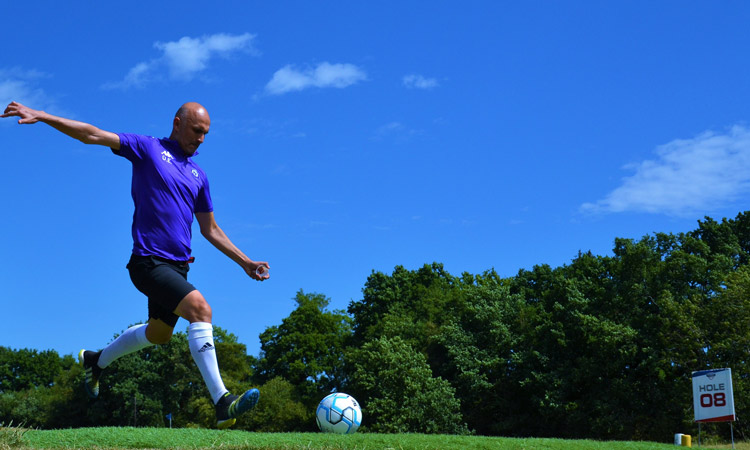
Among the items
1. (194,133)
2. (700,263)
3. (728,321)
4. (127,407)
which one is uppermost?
(700,263)

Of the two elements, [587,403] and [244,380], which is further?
[244,380]

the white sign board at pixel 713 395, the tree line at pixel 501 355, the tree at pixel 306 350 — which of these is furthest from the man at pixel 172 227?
the tree at pixel 306 350

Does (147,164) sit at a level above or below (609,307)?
below

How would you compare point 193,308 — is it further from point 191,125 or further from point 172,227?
point 191,125

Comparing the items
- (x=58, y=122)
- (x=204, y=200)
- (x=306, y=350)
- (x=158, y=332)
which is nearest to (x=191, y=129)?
(x=204, y=200)

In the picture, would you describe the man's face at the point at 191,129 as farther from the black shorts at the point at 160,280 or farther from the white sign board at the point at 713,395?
the white sign board at the point at 713,395

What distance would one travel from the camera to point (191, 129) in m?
7.01

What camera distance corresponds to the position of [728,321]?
41.5 metres

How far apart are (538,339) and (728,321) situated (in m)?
14.7

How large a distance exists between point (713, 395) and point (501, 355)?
93.1 ft

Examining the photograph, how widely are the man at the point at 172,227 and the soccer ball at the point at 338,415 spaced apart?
21753mm

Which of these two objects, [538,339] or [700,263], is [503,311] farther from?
[700,263]

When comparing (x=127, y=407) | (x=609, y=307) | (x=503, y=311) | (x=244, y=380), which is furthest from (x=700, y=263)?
(x=127, y=407)

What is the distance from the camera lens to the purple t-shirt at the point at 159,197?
6523mm
